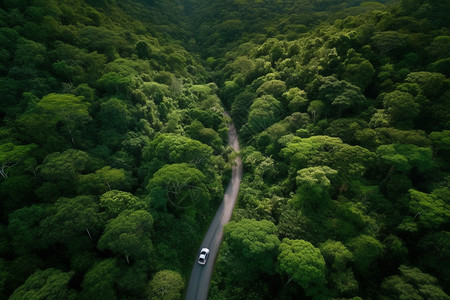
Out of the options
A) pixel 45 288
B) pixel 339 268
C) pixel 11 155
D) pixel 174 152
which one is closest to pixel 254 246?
pixel 339 268

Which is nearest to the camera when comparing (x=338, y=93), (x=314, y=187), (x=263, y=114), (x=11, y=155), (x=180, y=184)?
(x=11, y=155)

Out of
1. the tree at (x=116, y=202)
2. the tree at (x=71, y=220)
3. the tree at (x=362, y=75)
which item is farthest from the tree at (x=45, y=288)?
the tree at (x=362, y=75)

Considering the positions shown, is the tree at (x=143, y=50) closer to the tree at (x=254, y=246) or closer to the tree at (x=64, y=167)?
the tree at (x=64, y=167)

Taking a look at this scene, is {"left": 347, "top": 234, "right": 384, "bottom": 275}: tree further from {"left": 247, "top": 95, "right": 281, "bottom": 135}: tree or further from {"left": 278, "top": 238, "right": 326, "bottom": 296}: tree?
{"left": 247, "top": 95, "right": 281, "bottom": 135}: tree

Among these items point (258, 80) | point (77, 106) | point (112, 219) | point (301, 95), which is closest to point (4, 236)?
point (112, 219)

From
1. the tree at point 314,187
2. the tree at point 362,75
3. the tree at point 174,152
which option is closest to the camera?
the tree at point 314,187

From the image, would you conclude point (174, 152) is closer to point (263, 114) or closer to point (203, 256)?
point (203, 256)
